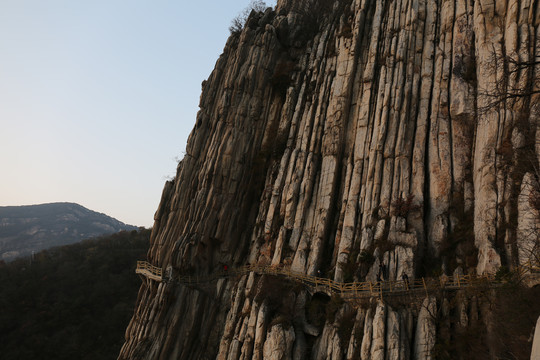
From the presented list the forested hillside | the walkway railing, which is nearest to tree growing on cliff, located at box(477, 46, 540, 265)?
the walkway railing

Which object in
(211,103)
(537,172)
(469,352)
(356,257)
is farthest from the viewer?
(211,103)

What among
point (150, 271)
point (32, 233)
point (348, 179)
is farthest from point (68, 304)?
point (32, 233)

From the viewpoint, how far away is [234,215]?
3594cm

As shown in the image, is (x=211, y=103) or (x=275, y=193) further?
(x=211, y=103)

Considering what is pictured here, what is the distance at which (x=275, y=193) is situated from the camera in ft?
114

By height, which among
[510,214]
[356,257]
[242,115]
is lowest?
[356,257]

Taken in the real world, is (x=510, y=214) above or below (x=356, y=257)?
above

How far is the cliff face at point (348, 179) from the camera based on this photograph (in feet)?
74.4

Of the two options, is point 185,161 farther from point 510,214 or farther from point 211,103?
point 510,214

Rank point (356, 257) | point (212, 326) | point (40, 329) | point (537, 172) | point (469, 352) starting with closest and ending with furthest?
point (469, 352)
point (537, 172)
point (356, 257)
point (212, 326)
point (40, 329)

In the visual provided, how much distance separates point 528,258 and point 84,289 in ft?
201

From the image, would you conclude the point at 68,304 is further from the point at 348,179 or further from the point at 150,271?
the point at 348,179

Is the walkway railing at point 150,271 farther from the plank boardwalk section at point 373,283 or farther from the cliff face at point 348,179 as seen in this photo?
the cliff face at point 348,179

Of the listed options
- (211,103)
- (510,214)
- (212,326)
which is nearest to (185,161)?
(211,103)
